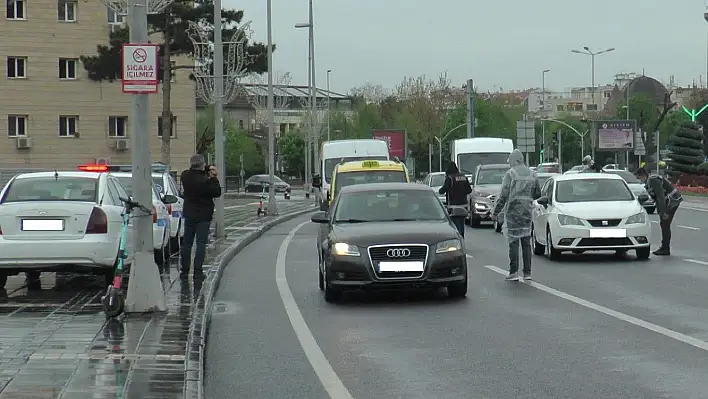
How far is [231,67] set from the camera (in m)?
48.7

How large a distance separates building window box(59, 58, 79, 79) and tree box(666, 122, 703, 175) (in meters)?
33.3

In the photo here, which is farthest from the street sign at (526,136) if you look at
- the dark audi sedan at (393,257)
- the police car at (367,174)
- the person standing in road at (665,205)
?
the dark audi sedan at (393,257)

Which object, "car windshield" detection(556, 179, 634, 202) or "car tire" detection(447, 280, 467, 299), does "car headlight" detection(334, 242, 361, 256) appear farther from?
"car windshield" detection(556, 179, 634, 202)

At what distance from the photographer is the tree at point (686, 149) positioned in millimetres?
68812

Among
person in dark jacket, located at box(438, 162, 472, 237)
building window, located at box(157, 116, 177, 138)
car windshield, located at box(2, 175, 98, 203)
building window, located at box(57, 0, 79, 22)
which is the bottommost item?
person in dark jacket, located at box(438, 162, 472, 237)

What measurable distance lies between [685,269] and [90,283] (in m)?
9.10

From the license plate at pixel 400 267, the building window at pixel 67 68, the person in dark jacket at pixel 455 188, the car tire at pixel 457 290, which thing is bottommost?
the car tire at pixel 457 290

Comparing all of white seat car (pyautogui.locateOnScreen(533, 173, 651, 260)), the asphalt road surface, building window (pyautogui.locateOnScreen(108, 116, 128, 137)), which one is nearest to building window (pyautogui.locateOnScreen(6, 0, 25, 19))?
building window (pyautogui.locateOnScreen(108, 116, 128, 137))

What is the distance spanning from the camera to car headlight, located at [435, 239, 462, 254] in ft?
49.9

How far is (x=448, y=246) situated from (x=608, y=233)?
7.44 m

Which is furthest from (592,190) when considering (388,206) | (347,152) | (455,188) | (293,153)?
(293,153)

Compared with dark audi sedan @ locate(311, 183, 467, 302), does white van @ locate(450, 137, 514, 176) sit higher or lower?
higher

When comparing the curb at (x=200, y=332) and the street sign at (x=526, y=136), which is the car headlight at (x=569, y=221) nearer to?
the curb at (x=200, y=332)

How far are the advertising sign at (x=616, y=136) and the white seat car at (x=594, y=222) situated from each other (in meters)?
68.1
